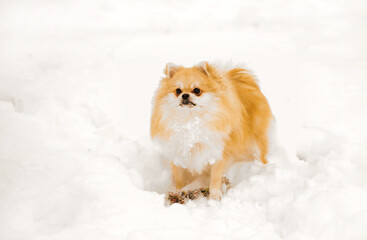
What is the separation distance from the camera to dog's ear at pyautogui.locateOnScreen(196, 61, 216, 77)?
2773 millimetres

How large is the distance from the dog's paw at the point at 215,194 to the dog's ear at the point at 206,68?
3.34ft

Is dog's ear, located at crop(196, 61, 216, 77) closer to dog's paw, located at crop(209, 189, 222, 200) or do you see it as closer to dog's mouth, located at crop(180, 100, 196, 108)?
dog's mouth, located at crop(180, 100, 196, 108)

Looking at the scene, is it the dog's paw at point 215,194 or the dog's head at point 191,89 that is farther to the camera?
the dog's paw at point 215,194

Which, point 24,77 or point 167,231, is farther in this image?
point 24,77

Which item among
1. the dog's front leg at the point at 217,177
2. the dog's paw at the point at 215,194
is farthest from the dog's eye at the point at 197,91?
the dog's paw at the point at 215,194

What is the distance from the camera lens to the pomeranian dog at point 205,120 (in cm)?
269

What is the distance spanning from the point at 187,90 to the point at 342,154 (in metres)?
1.46

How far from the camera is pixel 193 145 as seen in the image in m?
2.81

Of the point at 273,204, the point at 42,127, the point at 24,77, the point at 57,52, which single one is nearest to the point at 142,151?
the point at 42,127

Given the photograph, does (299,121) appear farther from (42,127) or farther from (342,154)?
(42,127)

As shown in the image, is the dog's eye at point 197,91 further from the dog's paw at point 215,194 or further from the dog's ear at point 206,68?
the dog's paw at point 215,194

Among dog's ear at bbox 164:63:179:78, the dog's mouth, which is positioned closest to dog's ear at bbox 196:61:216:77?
dog's ear at bbox 164:63:179:78

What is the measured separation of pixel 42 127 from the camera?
3686mm

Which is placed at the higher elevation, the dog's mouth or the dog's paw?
the dog's mouth
